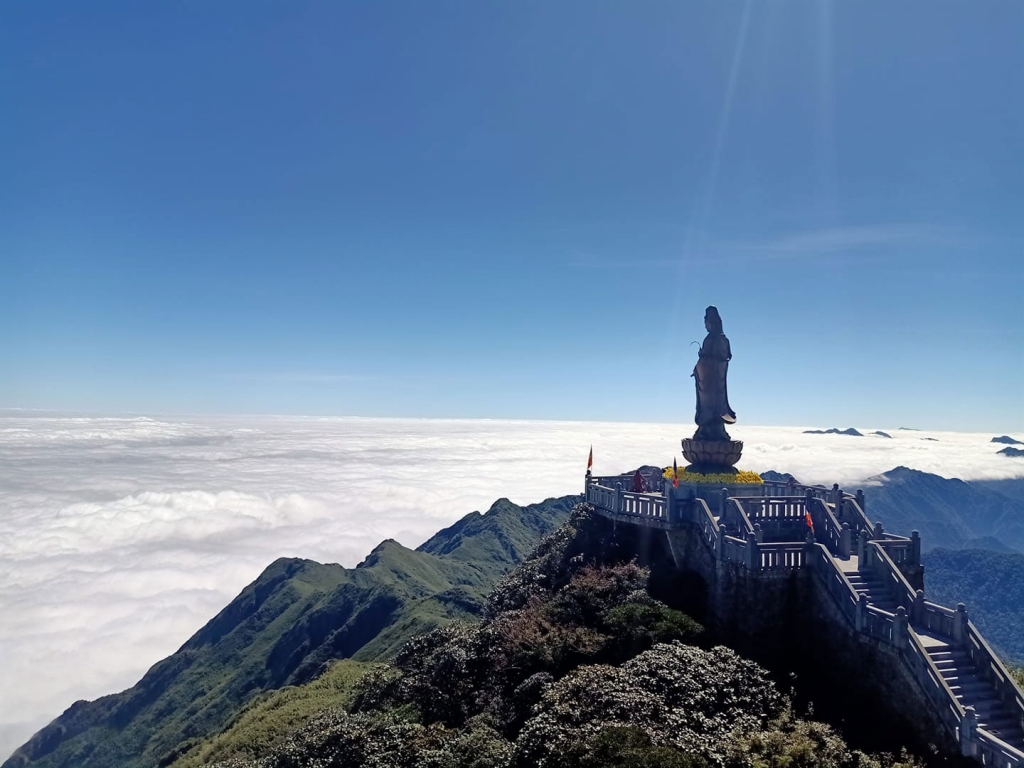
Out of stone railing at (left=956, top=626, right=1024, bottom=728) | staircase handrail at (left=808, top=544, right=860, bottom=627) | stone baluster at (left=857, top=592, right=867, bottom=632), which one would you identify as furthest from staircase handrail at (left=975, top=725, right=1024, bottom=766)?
staircase handrail at (left=808, top=544, right=860, bottom=627)

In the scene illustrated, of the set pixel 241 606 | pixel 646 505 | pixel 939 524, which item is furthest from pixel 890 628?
pixel 939 524

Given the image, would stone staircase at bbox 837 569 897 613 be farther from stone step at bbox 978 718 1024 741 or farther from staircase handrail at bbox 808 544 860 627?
stone step at bbox 978 718 1024 741

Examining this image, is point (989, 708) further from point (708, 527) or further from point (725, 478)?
point (725, 478)

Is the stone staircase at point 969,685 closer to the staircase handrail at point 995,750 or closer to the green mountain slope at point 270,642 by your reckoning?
the staircase handrail at point 995,750

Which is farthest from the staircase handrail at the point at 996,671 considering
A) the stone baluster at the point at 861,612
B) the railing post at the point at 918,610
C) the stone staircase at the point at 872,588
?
the stone baluster at the point at 861,612

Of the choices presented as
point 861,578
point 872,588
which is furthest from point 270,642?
point 872,588

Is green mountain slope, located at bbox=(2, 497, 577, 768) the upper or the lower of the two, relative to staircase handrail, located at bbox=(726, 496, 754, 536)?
lower

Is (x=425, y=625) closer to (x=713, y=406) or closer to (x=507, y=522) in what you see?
(x=713, y=406)
